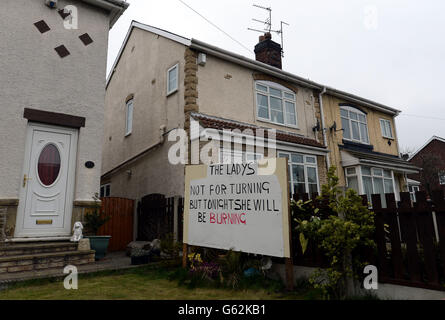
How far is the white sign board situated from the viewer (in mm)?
4660

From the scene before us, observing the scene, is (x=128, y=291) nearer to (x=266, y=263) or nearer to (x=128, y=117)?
(x=266, y=263)

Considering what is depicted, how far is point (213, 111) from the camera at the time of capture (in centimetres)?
1046

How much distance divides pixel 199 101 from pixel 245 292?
7.11 metres

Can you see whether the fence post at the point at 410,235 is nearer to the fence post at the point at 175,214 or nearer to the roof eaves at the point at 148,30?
the fence post at the point at 175,214

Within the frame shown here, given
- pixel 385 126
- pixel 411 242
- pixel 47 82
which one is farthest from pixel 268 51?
pixel 411 242

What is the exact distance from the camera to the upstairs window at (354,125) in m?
14.8

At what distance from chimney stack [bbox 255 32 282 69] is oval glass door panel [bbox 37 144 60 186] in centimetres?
1031

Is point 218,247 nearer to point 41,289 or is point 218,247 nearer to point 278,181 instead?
point 278,181

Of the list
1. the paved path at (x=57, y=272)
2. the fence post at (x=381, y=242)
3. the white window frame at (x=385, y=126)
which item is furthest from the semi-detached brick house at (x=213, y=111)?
the fence post at (x=381, y=242)

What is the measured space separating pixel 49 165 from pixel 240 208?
5000mm

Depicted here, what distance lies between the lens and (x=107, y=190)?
48.7ft

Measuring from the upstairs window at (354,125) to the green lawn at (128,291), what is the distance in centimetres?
1211

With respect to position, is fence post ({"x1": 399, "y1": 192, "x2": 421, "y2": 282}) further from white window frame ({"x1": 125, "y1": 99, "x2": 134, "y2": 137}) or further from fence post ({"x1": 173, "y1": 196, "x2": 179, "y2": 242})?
white window frame ({"x1": 125, "y1": 99, "x2": 134, "y2": 137})

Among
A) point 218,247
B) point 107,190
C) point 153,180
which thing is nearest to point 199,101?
point 153,180
